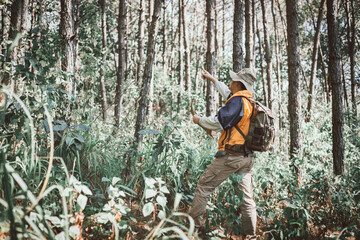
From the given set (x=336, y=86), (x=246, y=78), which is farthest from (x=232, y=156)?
(x=336, y=86)

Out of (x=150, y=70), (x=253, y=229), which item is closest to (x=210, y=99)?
(x=150, y=70)

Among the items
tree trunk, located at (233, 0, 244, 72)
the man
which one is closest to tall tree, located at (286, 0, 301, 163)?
tree trunk, located at (233, 0, 244, 72)

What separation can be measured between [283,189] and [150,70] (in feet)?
9.91

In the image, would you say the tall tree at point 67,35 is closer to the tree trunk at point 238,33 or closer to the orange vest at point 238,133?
the orange vest at point 238,133

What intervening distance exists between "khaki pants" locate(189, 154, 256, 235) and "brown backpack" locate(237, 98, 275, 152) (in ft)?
0.77

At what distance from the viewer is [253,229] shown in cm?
331

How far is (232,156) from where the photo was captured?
3201 mm

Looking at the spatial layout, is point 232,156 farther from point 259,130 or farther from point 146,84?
point 146,84

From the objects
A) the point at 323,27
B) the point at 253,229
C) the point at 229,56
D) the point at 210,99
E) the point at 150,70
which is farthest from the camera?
the point at 229,56

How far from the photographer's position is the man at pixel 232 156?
3.13 m

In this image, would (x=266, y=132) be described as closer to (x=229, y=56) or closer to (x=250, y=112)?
(x=250, y=112)

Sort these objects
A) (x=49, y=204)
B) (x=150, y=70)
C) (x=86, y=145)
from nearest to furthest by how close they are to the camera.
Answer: (x=49, y=204), (x=86, y=145), (x=150, y=70)

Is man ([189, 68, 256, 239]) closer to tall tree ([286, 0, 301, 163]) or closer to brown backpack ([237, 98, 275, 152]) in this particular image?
brown backpack ([237, 98, 275, 152])

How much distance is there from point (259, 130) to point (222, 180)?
792 mm
